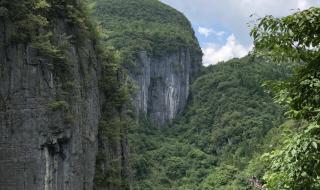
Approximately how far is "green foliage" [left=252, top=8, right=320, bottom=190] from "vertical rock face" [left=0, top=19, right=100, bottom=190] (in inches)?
613

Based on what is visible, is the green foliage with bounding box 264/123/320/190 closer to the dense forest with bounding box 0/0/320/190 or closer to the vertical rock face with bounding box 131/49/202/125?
the dense forest with bounding box 0/0/320/190

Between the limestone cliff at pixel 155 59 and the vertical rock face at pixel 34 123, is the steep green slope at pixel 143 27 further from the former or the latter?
the vertical rock face at pixel 34 123

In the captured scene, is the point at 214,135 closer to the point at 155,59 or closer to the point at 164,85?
the point at 164,85

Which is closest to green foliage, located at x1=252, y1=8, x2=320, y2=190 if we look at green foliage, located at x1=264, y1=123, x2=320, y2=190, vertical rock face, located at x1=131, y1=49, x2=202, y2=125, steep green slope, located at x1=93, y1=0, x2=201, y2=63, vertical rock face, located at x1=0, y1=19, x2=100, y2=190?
green foliage, located at x1=264, y1=123, x2=320, y2=190

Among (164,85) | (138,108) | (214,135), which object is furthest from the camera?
(164,85)

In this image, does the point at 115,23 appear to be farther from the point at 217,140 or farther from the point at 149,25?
the point at 217,140

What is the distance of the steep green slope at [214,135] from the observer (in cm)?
7062

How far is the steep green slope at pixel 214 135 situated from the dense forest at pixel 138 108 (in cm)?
20

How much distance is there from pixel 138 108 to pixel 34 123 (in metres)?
67.3

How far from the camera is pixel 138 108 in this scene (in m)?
87.9

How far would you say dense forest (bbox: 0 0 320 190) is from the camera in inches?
211

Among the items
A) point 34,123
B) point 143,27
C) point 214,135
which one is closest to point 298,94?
point 34,123

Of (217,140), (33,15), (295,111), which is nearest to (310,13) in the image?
(295,111)

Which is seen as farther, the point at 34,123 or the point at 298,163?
the point at 34,123
